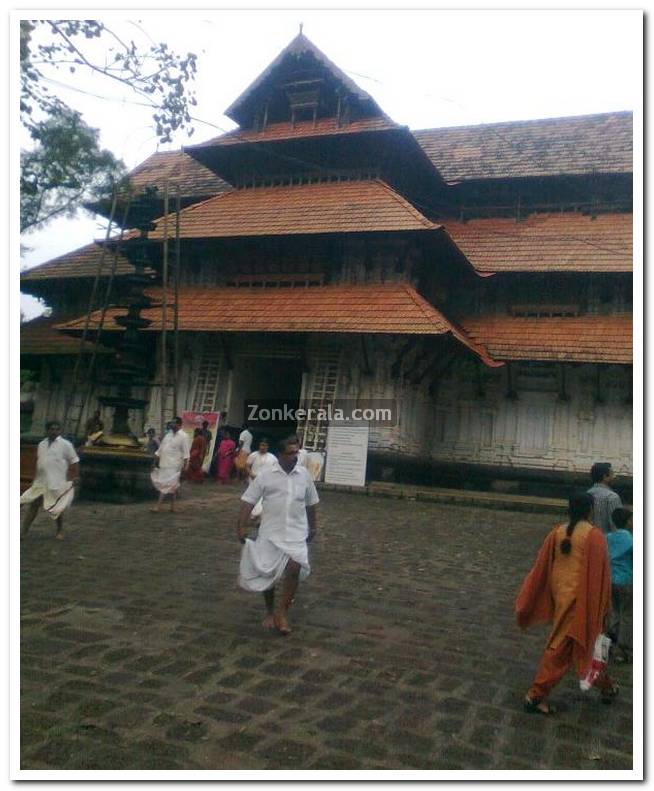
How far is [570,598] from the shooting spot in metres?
4.27

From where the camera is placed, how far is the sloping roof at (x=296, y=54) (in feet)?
53.7

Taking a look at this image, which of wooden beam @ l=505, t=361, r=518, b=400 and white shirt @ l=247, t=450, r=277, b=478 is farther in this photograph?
wooden beam @ l=505, t=361, r=518, b=400

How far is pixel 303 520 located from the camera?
5594 millimetres

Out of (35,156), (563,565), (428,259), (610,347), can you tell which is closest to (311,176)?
(428,259)

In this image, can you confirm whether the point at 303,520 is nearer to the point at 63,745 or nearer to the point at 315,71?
the point at 63,745

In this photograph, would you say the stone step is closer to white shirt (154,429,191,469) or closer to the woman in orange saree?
the woman in orange saree

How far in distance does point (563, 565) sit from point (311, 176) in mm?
14427

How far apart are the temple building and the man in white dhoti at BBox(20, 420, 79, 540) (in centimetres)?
662

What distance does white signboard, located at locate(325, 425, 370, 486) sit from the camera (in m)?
14.6

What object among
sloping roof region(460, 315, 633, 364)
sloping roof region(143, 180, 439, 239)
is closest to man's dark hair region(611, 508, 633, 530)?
sloping roof region(143, 180, 439, 239)

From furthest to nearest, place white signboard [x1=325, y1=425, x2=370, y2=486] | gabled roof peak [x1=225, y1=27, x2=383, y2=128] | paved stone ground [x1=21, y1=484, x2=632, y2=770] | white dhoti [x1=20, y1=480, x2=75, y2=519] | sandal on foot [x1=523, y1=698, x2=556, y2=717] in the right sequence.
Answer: gabled roof peak [x1=225, y1=27, x2=383, y2=128], white signboard [x1=325, y1=425, x2=370, y2=486], white dhoti [x1=20, y1=480, x2=75, y2=519], sandal on foot [x1=523, y1=698, x2=556, y2=717], paved stone ground [x1=21, y1=484, x2=632, y2=770]

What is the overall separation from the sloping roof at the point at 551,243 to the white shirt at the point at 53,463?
431 inches

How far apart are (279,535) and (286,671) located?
1.14 metres

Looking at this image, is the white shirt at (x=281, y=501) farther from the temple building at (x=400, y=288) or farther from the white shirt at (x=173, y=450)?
the temple building at (x=400, y=288)
